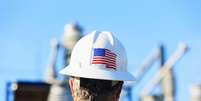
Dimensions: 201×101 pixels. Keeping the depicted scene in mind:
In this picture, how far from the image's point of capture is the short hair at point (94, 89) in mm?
4434

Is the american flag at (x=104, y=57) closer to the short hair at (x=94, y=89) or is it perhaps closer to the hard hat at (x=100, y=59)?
the hard hat at (x=100, y=59)

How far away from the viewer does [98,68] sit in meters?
4.56

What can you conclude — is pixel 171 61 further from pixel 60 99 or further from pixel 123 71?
pixel 123 71

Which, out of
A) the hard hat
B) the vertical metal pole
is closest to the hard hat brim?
the hard hat

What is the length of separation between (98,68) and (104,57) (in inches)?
3.0

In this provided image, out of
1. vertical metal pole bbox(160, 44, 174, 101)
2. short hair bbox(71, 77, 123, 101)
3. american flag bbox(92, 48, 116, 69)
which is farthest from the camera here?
vertical metal pole bbox(160, 44, 174, 101)

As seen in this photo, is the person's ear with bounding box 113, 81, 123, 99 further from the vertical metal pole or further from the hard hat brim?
the vertical metal pole

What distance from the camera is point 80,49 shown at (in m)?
4.63

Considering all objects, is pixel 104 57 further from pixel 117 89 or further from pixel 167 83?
pixel 167 83

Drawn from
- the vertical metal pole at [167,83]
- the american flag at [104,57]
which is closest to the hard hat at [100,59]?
the american flag at [104,57]

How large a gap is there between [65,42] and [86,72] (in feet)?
39.8

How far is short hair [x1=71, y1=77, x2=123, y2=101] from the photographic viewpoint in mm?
4434

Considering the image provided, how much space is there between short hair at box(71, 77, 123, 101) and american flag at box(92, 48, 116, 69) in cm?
12

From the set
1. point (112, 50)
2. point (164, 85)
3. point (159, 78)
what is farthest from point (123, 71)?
point (159, 78)
